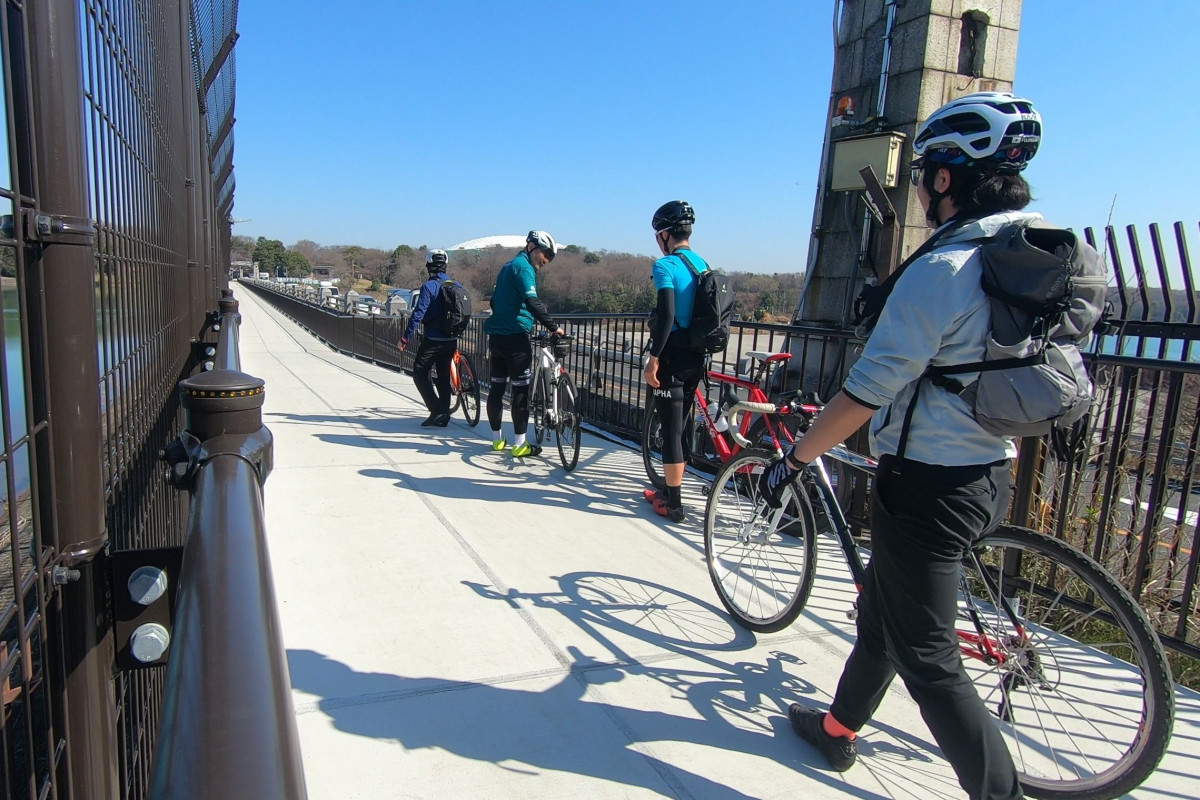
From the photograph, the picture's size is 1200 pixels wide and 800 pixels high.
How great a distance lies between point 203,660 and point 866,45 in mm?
7170

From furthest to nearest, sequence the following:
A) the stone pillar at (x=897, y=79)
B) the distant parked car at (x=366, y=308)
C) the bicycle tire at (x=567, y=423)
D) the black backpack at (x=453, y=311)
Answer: the distant parked car at (x=366, y=308) < the black backpack at (x=453, y=311) < the bicycle tire at (x=567, y=423) < the stone pillar at (x=897, y=79)

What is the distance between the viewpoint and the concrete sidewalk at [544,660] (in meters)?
2.63

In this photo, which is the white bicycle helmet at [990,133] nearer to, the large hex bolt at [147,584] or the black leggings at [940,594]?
the black leggings at [940,594]

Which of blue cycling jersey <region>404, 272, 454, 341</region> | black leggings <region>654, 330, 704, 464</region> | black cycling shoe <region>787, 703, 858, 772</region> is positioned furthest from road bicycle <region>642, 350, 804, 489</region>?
blue cycling jersey <region>404, 272, 454, 341</region>

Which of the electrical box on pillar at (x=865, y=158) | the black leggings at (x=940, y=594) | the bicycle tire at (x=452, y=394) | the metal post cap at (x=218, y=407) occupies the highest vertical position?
the electrical box on pillar at (x=865, y=158)

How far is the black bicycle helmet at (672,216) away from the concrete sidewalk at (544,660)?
196cm

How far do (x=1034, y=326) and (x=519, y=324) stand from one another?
17.4 ft

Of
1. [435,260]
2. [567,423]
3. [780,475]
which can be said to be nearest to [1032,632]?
[780,475]

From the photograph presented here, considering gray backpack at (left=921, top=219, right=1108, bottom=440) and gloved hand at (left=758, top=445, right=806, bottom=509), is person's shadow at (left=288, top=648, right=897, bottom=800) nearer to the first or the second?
gloved hand at (left=758, top=445, right=806, bottom=509)

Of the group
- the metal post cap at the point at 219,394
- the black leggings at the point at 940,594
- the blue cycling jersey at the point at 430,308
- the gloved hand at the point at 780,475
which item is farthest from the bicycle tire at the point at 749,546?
the blue cycling jersey at the point at 430,308

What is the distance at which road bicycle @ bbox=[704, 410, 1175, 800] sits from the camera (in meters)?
2.43

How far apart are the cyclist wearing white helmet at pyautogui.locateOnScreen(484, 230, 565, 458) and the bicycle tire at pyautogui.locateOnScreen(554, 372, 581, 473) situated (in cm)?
33

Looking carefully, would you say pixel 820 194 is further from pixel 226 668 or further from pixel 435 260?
pixel 226 668

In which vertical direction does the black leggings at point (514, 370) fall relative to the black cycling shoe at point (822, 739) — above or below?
above
